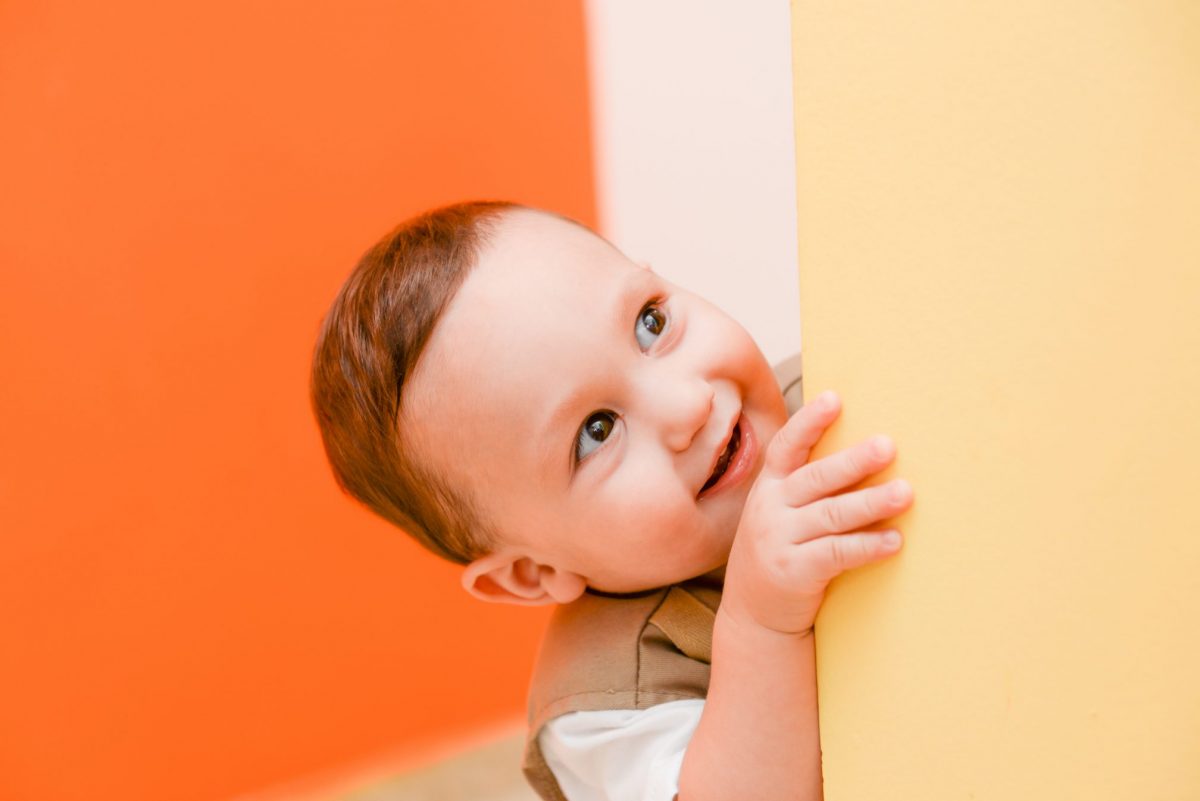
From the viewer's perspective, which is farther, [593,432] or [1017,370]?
[593,432]

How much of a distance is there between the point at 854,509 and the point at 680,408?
17cm

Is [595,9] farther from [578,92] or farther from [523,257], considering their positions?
[523,257]

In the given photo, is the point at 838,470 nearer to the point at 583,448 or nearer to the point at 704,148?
the point at 583,448

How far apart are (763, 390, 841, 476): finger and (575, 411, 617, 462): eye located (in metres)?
0.15

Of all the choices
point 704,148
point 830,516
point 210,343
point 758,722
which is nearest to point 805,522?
point 830,516

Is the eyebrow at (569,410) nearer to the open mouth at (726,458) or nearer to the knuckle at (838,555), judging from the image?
the open mouth at (726,458)

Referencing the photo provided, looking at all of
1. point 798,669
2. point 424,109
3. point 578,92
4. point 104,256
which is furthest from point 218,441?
point 798,669

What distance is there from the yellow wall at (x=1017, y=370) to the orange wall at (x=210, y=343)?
76 cm

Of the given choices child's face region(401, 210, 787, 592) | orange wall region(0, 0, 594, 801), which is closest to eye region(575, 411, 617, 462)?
child's face region(401, 210, 787, 592)

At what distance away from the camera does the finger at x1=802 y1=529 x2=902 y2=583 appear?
441 mm

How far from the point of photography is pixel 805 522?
467 millimetres

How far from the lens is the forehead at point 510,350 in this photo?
0.61m

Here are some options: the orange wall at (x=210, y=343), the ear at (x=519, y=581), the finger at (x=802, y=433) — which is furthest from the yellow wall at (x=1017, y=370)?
the orange wall at (x=210, y=343)

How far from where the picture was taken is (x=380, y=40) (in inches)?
44.7
